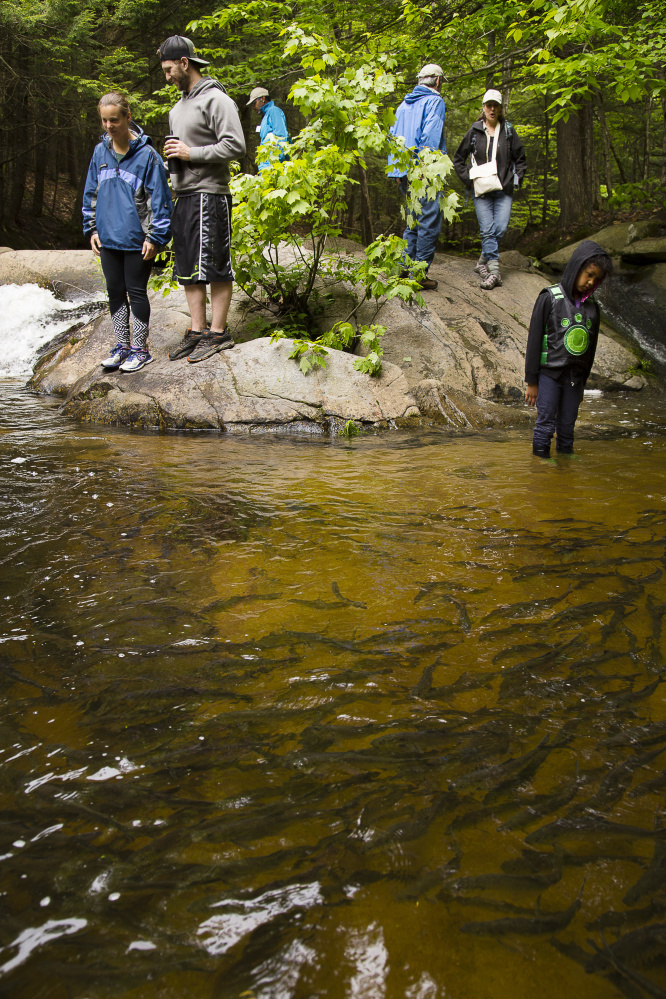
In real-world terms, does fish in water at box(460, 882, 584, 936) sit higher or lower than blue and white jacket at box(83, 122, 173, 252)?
lower

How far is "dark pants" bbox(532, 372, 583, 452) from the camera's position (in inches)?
202

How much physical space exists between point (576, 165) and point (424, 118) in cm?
598

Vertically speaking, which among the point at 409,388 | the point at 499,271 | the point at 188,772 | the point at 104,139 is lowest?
the point at 188,772

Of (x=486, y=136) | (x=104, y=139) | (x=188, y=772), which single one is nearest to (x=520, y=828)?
(x=188, y=772)

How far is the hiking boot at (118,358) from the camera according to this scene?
686 centimetres

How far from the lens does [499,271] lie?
32.8 ft

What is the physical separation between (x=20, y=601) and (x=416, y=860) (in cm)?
186

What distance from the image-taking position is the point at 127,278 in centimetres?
671

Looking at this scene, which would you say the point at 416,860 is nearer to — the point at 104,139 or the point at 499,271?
the point at 104,139

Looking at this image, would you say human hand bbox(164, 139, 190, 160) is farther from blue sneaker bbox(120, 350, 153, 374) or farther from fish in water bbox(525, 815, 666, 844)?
fish in water bbox(525, 815, 666, 844)

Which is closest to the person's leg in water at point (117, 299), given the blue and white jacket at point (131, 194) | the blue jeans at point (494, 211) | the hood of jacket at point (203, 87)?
the blue and white jacket at point (131, 194)

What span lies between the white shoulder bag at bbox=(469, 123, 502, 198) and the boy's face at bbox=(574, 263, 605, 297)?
4.80m

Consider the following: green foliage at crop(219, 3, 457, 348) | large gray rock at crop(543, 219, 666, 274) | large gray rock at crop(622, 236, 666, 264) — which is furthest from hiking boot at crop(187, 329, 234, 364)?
large gray rock at crop(622, 236, 666, 264)

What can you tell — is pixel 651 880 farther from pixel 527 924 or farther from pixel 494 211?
pixel 494 211
